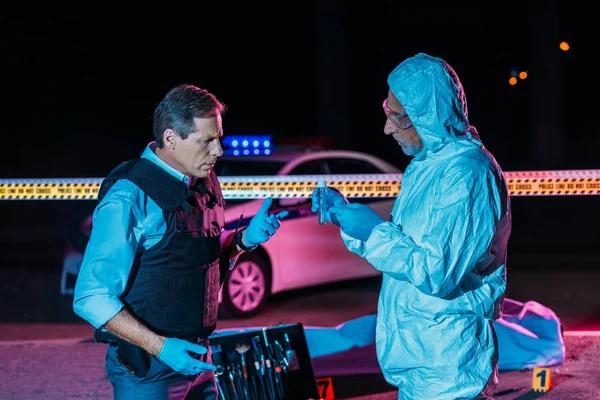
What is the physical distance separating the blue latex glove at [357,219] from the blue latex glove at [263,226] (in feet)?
1.80

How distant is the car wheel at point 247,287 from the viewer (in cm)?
888

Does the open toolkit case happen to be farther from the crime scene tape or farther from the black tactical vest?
the crime scene tape

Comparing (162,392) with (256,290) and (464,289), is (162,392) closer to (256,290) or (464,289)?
(464,289)

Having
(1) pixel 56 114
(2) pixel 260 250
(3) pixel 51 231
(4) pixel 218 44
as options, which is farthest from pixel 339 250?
(4) pixel 218 44

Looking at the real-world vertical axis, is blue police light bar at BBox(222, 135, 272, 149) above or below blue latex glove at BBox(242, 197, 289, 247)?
above

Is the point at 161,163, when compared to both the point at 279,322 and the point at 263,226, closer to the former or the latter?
the point at 263,226

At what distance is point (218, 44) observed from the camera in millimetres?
41031

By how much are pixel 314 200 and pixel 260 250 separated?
570 cm

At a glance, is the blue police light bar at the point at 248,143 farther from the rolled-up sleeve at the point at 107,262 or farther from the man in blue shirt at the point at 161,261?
the rolled-up sleeve at the point at 107,262

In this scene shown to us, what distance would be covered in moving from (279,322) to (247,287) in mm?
800

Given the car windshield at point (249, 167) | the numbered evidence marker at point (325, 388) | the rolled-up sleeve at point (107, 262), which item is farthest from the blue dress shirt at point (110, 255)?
the car windshield at point (249, 167)

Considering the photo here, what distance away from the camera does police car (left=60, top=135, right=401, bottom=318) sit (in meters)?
8.96

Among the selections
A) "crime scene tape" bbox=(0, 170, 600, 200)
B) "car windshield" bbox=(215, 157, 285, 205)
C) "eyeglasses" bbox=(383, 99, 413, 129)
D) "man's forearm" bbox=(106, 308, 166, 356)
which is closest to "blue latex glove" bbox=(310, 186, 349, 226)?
"eyeglasses" bbox=(383, 99, 413, 129)

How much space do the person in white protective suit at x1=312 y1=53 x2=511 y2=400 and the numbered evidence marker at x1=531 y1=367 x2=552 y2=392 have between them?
10.9 feet
